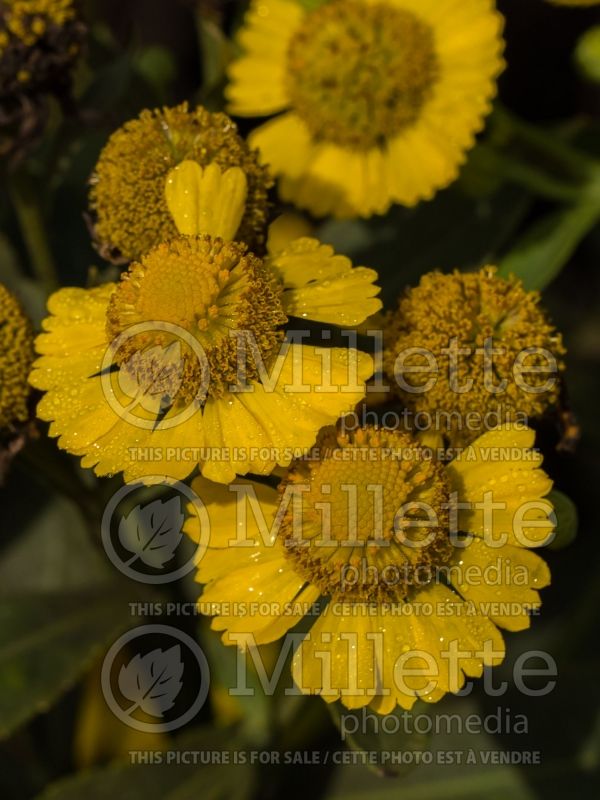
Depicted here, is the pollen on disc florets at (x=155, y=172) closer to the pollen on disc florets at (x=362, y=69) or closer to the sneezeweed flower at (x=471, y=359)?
the sneezeweed flower at (x=471, y=359)

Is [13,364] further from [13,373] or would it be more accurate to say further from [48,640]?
[48,640]

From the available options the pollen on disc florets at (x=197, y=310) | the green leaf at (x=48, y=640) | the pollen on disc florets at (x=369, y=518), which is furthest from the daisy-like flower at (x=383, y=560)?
the green leaf at (x=48, y=640)

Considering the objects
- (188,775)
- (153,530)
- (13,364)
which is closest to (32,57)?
(13,364)

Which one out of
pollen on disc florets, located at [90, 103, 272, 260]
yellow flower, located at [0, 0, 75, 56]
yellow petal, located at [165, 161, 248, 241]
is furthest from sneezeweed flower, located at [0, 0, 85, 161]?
yellow petal, located at [165, 161, 248, 241]

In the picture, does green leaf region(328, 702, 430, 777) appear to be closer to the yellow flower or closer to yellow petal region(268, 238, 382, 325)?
yellow petal region(268, 238, 382, 325)

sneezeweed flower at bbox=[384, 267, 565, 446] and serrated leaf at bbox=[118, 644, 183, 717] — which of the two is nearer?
sneezeweed flower at bbox=[384, 267, 565, 446]
